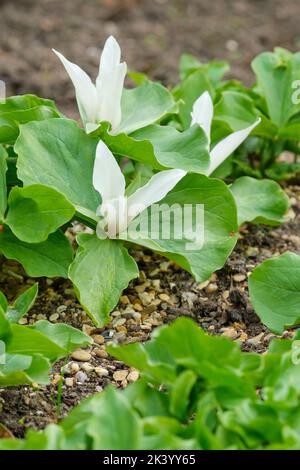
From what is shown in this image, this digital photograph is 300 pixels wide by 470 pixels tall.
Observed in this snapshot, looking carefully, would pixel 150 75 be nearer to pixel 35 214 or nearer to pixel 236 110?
pixel 236 110

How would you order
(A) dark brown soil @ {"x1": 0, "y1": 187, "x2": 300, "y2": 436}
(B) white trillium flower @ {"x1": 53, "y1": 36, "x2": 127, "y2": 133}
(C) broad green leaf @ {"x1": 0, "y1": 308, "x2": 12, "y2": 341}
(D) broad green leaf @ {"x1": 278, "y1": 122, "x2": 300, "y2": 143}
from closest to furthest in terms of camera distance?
1. (C) broad green leaf @ {"x1": 0, "y1": 308, "x2": 12, "y2": 341}
2. (A) dark brown soil @ {"x1": 0, "y1": 187, "x2": 300, "y2": 436}
3. (B) white trillium flower @ {"x1": 53, "y1": 36, "x2": 127, "y2": 133}
4. (D) broad green leaf @ {"x1": 278, "y1": 122, "x2": 300, "y2": 143}

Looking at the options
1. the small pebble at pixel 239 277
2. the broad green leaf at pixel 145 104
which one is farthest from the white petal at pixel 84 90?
the small pebble at pixel 239 277

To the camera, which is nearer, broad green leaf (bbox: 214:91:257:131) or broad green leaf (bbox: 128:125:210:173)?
broad green leaf (bbox: 128:125:210:173)

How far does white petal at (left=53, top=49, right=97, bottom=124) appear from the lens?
2.47 metres

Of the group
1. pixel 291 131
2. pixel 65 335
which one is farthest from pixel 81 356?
pixel 291 131

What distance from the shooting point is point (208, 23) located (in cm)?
477

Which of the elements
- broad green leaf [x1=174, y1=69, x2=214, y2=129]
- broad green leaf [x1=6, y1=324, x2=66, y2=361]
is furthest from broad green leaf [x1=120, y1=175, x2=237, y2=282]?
broad green leaf [x1=174, y1=69, x2=214, y2=129]

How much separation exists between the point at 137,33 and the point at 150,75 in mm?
522

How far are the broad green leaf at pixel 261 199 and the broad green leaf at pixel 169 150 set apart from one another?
311 mm

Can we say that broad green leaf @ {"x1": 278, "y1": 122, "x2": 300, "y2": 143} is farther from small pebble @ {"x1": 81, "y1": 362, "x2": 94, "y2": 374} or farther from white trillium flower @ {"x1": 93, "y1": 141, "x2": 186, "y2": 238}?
small pebble @ {"x1": 81, "y1": 362, "x2": 94, "y2": 374}

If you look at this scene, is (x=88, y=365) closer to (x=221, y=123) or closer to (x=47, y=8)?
(x=221, y=123)

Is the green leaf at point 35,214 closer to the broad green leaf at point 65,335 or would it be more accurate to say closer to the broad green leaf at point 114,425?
the broad green leaf at point 65,335

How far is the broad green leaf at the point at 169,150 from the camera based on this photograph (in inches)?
93.0
